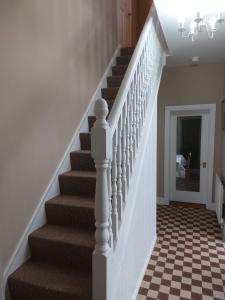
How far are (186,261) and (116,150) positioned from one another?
212 cm

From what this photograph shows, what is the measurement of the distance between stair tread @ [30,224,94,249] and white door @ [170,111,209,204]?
130 inches

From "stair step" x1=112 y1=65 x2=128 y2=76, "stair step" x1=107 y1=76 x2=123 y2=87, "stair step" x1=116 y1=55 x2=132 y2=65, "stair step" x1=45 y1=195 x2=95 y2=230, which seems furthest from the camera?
"stair step" x1=116 y1=55 x2=132 y2=65

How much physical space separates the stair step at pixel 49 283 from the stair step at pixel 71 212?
380mm

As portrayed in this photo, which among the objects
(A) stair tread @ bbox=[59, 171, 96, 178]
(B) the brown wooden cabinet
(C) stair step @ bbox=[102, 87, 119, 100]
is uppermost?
(B) the brown wooden cabinet

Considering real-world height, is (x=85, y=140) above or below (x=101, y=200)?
above

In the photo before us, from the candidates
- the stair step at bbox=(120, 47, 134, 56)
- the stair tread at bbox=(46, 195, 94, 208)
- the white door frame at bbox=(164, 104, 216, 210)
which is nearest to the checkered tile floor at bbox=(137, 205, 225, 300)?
the white door frame at bbox=(164, 104, 216, 210)

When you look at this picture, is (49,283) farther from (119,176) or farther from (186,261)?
(186,261)

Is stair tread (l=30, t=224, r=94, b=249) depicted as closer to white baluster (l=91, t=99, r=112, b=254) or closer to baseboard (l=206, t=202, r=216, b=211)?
white baluster (l=91, t=99, r=112, b=254)

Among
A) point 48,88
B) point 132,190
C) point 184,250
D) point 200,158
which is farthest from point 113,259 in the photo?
point 200,158

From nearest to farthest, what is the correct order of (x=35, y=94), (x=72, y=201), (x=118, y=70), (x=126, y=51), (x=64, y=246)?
(x=64, y=246) → (x=35, y=94) → (x=72, y=201) → (x=118, y=70) → (x=126, y=51)

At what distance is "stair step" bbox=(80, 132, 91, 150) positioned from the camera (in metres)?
2.83

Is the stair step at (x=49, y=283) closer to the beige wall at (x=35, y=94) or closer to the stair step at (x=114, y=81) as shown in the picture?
the beige wall at (x=35, y=94)

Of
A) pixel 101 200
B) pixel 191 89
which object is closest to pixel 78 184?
pixel 101 200

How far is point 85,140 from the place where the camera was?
2844 millimetres
